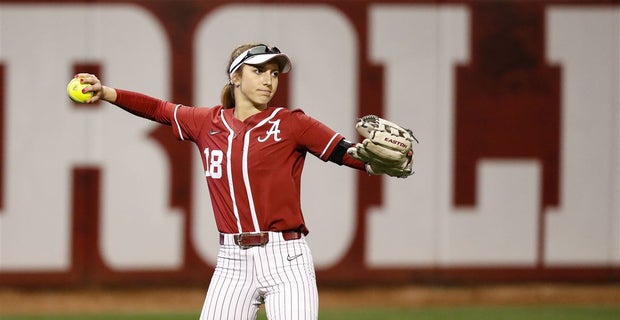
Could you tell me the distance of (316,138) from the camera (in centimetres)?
435

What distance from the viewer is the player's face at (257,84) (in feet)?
14.4

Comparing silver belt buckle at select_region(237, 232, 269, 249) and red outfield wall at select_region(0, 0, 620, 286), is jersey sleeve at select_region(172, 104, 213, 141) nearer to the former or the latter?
silver belt buckle at select_region(237, 232, 269, 249)

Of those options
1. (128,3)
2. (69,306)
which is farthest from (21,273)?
(128,3)

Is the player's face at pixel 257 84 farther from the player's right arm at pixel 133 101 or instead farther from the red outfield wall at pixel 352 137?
the red outfield wall at pixel 352 137

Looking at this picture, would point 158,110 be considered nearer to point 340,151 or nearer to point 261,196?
point 261,196

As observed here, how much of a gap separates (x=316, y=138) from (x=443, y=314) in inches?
168

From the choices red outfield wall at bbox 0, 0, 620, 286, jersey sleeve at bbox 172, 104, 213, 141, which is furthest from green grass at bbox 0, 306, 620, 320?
jersey sleeve at bbox 172, 104, 213, 141

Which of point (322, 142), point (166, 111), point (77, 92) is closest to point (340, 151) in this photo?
point (322, 142)

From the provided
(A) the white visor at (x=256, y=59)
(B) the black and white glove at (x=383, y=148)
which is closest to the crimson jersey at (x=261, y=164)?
(B) the black and white glove at (x=383, y=148)

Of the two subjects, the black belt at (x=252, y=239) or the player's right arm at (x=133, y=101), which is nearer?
the black belt at (x=252, y=239)

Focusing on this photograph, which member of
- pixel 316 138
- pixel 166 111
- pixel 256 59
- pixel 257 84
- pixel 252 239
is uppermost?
pixel 256 59

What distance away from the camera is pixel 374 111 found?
9188 mm

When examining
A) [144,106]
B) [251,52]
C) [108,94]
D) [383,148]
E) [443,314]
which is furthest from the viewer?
[443,314]


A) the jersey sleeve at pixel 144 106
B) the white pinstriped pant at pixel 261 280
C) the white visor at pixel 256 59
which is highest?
the white visor at pixel 256 59
